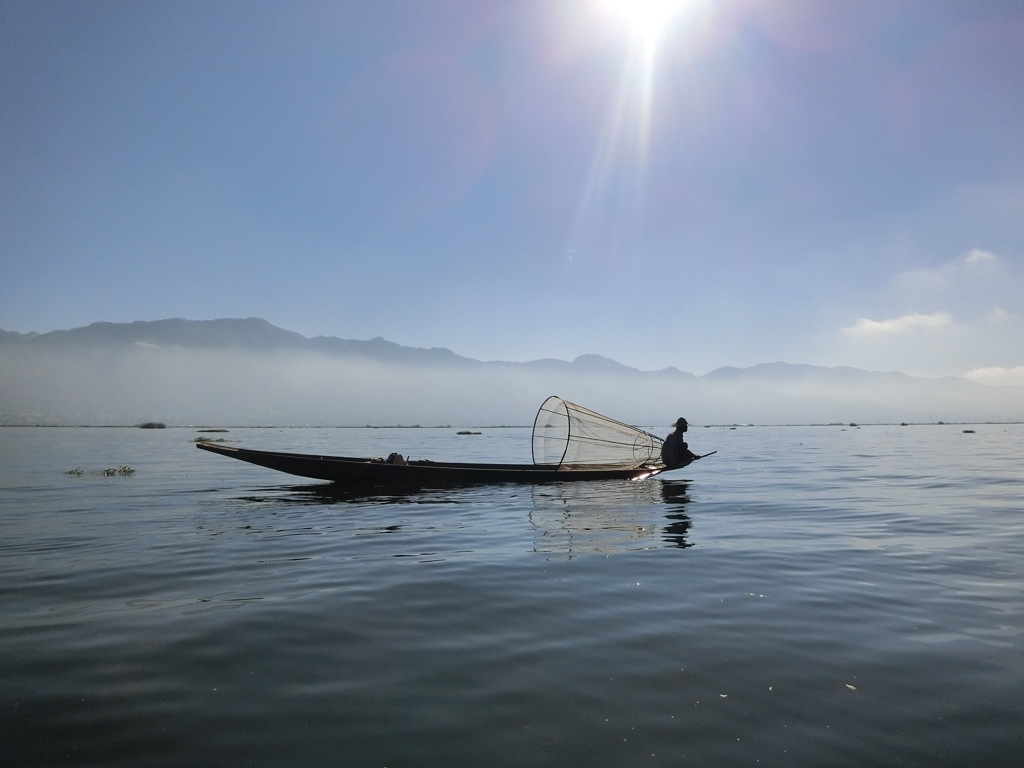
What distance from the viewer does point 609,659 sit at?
6293 mm

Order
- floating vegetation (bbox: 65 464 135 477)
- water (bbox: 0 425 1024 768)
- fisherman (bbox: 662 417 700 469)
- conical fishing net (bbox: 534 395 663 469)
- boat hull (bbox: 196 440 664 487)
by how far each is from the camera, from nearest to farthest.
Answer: water (bbox: 0 425 1024 768), boat hull (bbox: 196 440 664 487), fisherman (bbox: 662 417 700 469), conical fishing net (bbox: 534 395 663 469), floating vegetation (bbox: 65 464 135 477)

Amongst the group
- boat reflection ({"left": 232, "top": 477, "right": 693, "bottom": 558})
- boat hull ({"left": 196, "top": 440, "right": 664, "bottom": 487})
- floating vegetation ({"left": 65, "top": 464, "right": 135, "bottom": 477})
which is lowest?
boat reflection ({"left": 232, "top": 477, "right": 693, "bottom": 558})

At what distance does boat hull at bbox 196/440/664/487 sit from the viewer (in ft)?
75.3

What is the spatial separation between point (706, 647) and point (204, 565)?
357 inches

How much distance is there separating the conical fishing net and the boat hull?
951 millimetres

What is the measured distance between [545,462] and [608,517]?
11.4 meters

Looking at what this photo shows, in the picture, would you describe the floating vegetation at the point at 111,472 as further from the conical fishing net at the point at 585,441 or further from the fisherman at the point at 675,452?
the fisherman at the point at 675,452

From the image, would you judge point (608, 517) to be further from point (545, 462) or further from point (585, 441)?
point (545, 462)

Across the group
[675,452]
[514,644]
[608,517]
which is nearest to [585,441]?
[675,452]

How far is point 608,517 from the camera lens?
16547 mm

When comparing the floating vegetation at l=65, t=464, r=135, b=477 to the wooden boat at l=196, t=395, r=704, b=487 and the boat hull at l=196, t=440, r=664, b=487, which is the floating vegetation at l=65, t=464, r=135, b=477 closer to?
the wooden boat at l=196, t=395, r=704, b=487

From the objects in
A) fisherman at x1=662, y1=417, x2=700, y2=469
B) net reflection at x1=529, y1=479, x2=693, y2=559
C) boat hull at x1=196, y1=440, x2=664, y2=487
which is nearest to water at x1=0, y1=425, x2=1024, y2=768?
net reflection at x1=529, y1=479, x2=693, y2=559

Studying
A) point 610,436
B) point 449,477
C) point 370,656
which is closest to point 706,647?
point 370,656

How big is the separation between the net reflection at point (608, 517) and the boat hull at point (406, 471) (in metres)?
0.79
